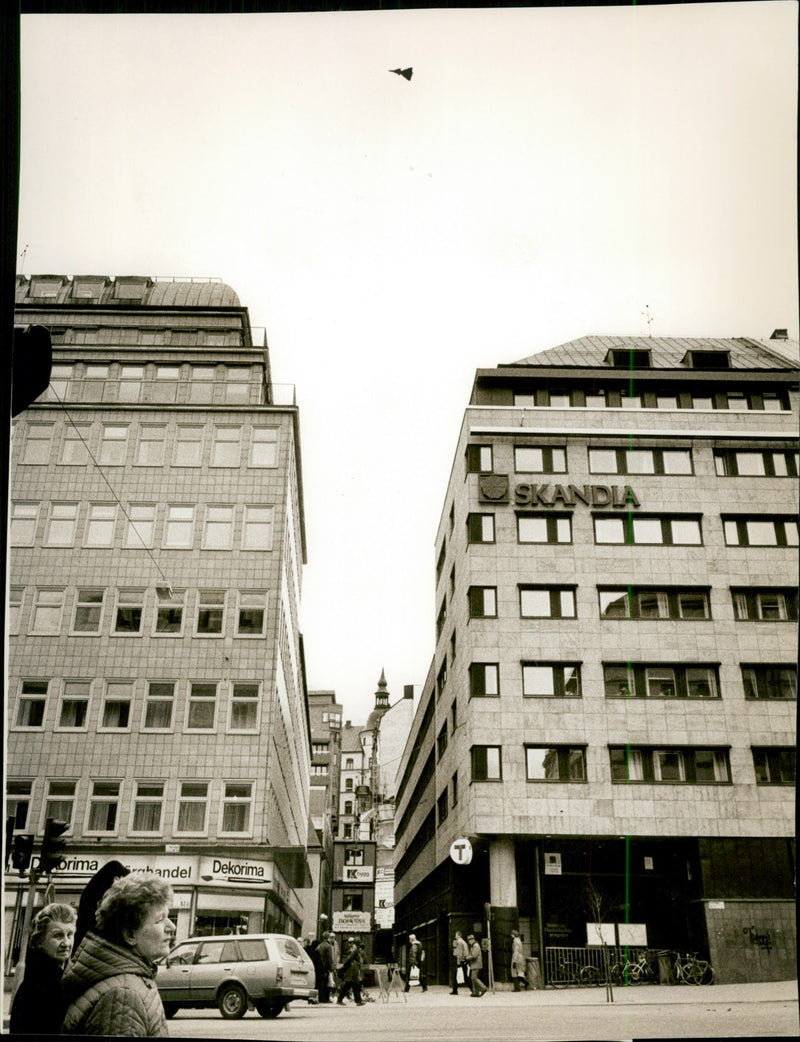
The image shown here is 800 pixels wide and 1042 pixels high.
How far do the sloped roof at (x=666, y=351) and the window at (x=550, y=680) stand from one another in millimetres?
4107

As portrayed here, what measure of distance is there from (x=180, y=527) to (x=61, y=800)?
2.94 metres

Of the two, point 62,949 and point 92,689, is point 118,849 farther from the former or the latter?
point 62,949

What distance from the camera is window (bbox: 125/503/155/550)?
948 centimetres

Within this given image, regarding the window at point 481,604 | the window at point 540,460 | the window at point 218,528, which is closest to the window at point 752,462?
the window at point 540,460

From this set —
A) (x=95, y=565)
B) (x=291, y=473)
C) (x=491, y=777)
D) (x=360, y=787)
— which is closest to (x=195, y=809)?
(x=95, y=565)

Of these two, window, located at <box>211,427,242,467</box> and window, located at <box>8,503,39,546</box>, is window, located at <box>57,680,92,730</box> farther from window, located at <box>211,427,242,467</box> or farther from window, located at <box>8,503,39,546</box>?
window, located at <box>211,427,242,467</box>

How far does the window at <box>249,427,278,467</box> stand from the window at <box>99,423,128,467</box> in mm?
1303

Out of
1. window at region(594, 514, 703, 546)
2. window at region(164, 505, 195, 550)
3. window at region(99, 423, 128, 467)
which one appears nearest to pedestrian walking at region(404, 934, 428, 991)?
window at region(164, 505, 195, 550)

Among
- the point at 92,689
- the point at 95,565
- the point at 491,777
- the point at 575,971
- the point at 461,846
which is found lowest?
the point at 575,971

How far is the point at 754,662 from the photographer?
509 inches

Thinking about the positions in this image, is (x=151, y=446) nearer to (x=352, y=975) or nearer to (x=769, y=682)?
(x=352, y=975)

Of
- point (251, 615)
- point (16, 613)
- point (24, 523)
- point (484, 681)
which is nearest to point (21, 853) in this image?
point (16, 613)

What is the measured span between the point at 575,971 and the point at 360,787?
2216 cm

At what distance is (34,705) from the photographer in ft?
30.1
